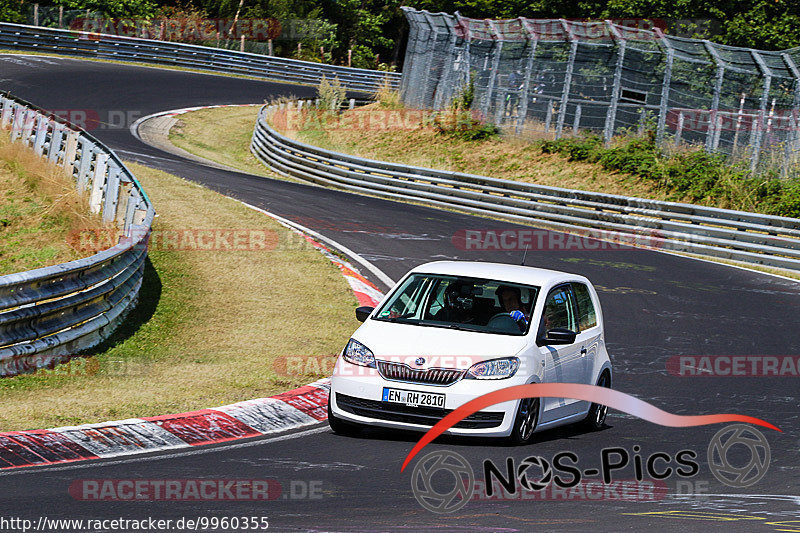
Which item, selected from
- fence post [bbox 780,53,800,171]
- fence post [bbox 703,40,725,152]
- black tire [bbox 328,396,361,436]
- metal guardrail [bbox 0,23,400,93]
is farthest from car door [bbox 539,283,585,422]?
metal guardrail [bbox 0,23,400,93]

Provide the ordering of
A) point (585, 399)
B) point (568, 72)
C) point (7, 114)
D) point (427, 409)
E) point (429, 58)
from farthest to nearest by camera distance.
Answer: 1. point (429, 58)
2. point (568, 72)
3. point (7, 114)
4. point (585, 399)
5. point (427, 409)

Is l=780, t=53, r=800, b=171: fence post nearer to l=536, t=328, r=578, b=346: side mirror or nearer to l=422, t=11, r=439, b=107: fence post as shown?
l=422, t=11, r=439, b=107: fence post

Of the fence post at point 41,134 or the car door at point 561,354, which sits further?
the fence post at point 41,134

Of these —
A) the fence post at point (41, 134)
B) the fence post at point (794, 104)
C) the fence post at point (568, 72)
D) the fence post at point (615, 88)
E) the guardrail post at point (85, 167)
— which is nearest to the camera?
the guardrail post at point (85, 167)

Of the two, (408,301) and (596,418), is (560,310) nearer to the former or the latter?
(596,418)

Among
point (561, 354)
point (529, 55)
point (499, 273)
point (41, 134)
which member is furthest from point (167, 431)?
point (529, 55)

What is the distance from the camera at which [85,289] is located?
457 inches

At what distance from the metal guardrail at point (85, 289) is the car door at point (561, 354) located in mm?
4913

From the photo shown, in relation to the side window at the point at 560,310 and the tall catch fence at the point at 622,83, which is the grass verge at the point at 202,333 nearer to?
the side window at the point at 560,310

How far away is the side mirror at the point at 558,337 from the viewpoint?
900 centimetres

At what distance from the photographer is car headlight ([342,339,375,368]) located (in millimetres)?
8672

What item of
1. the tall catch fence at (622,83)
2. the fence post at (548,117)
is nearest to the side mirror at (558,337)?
the tall catch fence at (622,83)

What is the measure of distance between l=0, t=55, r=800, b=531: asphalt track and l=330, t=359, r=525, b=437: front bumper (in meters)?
0.19

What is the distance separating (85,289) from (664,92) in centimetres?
2072
